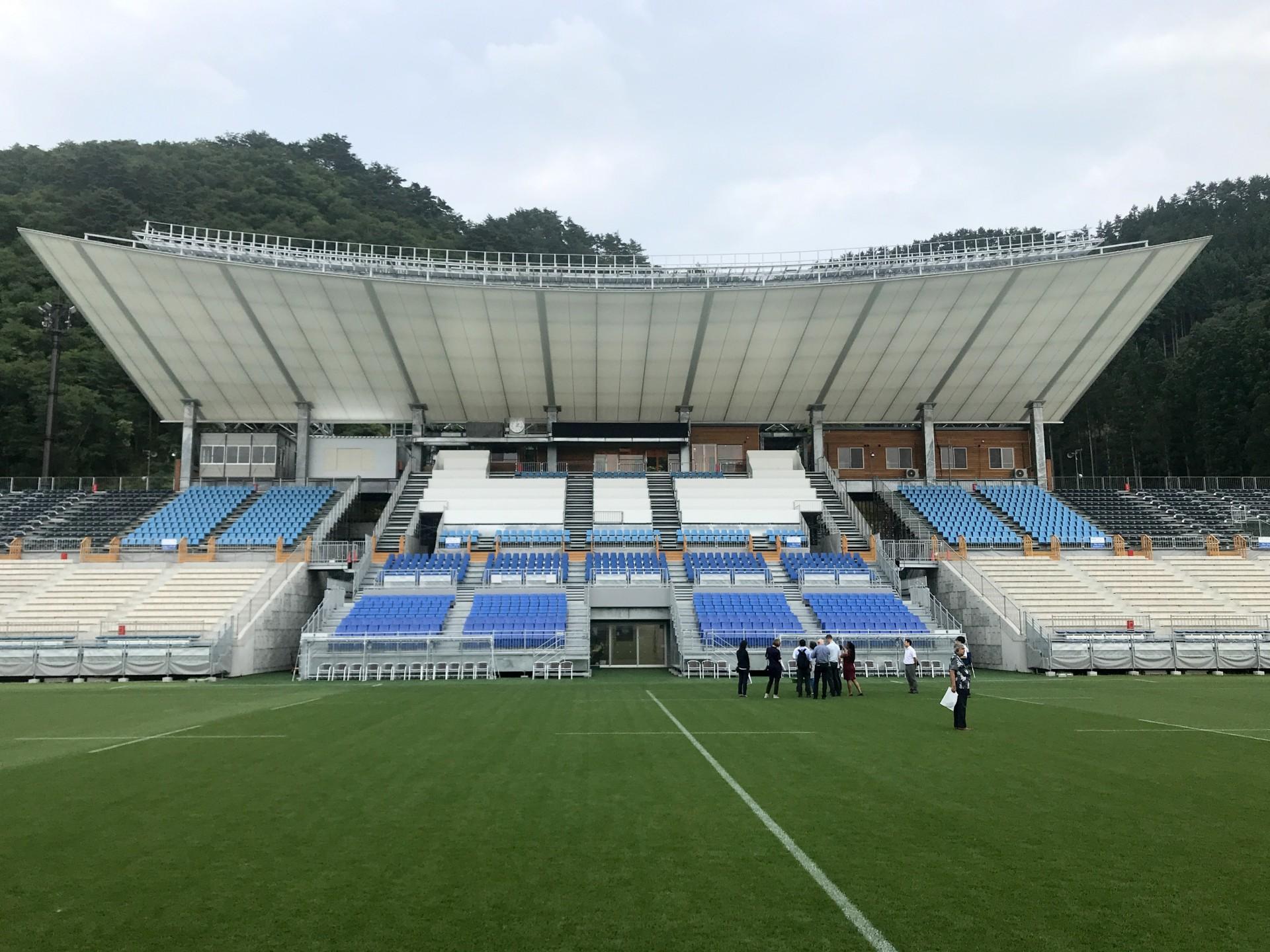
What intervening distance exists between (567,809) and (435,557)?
29817 mm

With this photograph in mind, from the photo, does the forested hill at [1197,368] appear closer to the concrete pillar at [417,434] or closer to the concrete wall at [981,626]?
the concrete wall at [981,626]

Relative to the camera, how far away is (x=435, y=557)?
121 feet

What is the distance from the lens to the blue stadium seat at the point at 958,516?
39.5m

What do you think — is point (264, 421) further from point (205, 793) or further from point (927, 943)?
point (927, 943)

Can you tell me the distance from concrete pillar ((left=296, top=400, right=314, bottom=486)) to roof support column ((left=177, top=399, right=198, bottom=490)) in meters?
5.36

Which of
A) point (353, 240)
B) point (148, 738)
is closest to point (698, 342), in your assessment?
point (148, 738)

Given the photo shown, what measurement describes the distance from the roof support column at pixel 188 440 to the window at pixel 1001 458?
4451cm

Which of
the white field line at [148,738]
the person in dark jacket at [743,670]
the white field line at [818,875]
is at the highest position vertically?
the person in dark jacket at [743,670]

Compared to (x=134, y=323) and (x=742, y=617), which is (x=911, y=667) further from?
(x=134, y=323)

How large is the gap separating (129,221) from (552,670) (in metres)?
61.3

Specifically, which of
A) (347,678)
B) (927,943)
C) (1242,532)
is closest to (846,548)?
(1242,532)

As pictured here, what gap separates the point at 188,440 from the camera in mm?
45688

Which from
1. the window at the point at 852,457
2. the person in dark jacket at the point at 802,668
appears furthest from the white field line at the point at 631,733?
the window at the point at 852,457

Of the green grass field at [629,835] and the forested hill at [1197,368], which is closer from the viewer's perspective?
the green grass field at [629,835]
